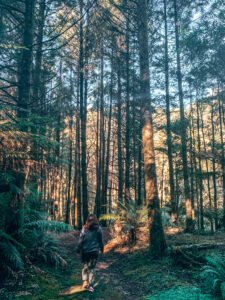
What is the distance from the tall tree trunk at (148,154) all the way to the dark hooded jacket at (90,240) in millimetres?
2094

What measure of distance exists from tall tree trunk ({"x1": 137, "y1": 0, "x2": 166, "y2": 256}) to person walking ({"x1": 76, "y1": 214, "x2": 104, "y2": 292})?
209cm

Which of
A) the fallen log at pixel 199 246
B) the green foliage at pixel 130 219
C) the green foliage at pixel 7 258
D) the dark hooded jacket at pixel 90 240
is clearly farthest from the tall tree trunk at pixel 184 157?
the green foliage at pixel 7 258

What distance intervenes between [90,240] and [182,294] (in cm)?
235

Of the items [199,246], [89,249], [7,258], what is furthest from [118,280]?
[7,258]

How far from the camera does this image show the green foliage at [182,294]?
372 cm

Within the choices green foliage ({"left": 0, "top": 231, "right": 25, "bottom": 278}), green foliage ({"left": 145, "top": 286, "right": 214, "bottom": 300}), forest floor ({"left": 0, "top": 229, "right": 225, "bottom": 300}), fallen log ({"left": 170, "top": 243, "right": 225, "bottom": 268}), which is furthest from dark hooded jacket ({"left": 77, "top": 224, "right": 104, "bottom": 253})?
fallen log ({"left": 170, "top": 243, "right": 225, "bottom": 268})

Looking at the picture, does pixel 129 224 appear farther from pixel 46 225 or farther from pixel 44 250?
pixel 46 225

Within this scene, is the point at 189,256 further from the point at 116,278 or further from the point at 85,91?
the point at 85,91

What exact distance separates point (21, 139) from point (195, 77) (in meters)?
13.3

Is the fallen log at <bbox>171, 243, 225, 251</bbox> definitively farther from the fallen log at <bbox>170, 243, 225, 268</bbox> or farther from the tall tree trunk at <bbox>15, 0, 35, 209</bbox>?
the tall tree trunk at <bbox>15, 0, 35, 209</bbox>

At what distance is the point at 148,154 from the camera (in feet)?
22.6

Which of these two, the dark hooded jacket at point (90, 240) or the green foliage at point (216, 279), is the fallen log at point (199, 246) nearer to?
the green foliage at point (216, 279)

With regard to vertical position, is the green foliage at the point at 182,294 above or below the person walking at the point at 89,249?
below

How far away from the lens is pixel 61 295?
4.23 m
